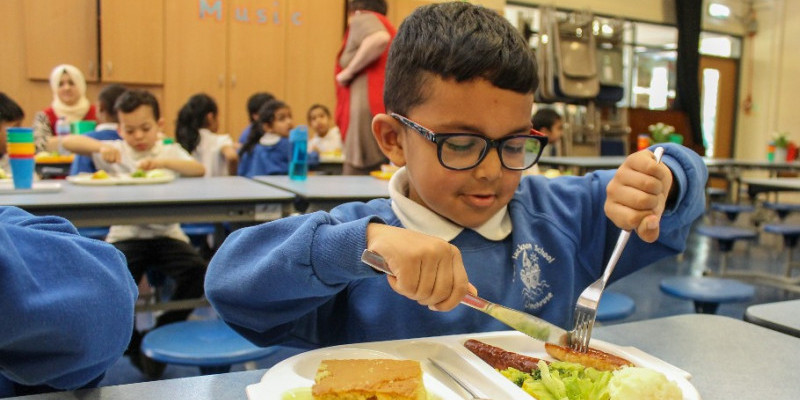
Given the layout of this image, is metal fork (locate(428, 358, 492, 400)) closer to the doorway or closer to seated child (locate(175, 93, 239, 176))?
seated child (locate(175, 93, 239, 176))

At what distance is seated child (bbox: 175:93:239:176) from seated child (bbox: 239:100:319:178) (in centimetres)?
10

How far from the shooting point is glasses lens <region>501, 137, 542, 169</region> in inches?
39.3

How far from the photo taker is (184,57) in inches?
274

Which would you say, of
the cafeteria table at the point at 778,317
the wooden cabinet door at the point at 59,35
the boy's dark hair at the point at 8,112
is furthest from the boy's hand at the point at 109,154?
the wooden cabinet door at the point at 59,35

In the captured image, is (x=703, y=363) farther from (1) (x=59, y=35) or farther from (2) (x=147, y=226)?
(1) (x=59, y=35)

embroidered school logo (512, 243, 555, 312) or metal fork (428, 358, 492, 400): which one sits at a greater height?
embroidered school logo (512, 243, 555, 312)

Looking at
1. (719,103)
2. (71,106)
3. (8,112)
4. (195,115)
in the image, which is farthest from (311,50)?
(719,103)

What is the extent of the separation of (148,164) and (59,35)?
14.1 ft

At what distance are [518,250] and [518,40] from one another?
13.7 inches

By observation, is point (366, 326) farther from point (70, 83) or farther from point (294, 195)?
point (70, 83)

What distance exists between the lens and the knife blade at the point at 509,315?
741mm

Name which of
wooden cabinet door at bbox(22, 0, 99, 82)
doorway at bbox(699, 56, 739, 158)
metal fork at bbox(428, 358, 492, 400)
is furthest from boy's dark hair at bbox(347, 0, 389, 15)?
doorway at bbox(699, 56, 739, 158)

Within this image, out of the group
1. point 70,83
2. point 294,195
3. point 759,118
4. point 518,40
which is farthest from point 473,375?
point 759,118

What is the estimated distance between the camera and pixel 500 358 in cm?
80
